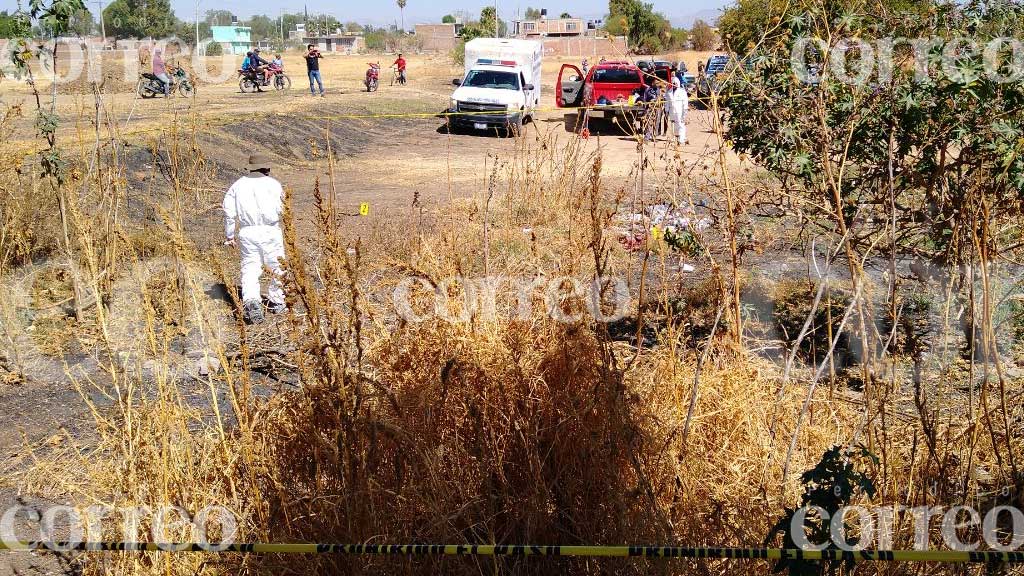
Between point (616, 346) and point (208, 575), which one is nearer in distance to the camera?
point (208, 575)

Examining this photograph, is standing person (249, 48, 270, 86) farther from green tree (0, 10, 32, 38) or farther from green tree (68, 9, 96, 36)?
green tree (0, 10, 32, 38)

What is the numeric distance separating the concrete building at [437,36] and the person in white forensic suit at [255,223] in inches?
3174

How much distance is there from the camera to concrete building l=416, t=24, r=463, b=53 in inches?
3396

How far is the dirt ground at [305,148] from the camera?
Result: 208 inches

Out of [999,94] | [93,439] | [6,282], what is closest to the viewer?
[999,94]

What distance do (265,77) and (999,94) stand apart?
94.4 ft

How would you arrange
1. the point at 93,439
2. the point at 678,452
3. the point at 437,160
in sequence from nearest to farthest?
the point at 678,452 → the point at 93,439 → the point at 437,160

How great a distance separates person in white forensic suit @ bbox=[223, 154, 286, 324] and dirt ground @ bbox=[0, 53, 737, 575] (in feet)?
1.10

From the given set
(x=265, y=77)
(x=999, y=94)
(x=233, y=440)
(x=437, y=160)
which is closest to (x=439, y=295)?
(x=233, y=440)

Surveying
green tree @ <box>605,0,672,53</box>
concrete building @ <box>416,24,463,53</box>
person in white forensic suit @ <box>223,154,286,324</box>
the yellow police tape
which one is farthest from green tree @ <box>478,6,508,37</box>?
the yellow police tape

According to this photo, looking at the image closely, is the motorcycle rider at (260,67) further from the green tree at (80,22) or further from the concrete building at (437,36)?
the concrete building at (437,36)

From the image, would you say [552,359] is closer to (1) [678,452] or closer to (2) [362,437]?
(1) [678,452]

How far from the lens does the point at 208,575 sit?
301 centimetres

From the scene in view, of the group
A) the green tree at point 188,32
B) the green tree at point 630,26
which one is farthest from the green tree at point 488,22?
the green tree at point 188,32
